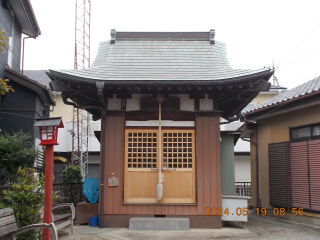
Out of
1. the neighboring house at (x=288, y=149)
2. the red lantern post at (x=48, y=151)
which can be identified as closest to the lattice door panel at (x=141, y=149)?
the red lantern post at (x=48, y=151)

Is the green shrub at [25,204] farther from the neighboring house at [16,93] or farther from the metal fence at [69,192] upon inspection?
the neighboring house at [16,93]

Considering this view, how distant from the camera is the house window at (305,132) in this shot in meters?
10.2

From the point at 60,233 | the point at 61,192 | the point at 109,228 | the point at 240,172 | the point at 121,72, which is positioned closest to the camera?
the point at 60,233

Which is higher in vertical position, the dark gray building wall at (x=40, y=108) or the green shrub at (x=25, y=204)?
the dark gray building wall at (x=40, y=108)

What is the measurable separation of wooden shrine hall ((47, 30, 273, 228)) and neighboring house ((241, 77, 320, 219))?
213 cm

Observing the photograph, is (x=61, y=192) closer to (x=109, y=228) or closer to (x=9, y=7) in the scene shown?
(x=109, y=228)

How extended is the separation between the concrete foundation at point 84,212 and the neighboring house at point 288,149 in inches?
238

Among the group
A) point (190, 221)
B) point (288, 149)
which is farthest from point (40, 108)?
point (288, 149)

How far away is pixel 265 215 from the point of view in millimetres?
12727

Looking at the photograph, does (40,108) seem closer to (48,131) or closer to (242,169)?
(48,131)

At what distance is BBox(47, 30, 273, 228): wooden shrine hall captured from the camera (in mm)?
8914

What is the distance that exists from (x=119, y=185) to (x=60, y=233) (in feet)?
5.96

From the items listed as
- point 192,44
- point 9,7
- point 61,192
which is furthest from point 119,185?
point 9,7

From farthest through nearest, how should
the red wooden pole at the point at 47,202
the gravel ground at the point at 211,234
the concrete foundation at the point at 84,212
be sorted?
the concrete foundation at the point at 84,212 < the gravel ground at the point at 211,234 < the red wooden pole at the point at 47,202
